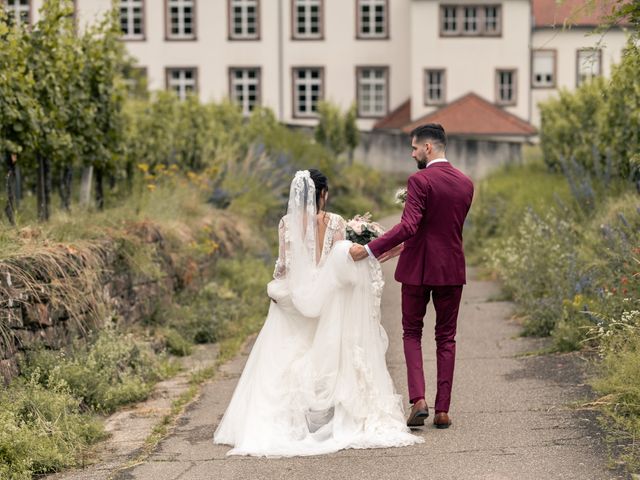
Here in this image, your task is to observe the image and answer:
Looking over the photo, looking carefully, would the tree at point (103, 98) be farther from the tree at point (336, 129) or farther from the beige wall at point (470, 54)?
the beige wall at point (470, 54)

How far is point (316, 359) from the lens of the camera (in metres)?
8.44

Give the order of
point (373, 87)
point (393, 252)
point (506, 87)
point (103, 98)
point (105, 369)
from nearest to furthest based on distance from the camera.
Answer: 1. point (393, 252)
2. point (105, 369)
3. point (103, 98)
4. point (506, 87)
5. point (373, 87)

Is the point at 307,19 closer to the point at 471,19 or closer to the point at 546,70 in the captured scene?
the point at 471,19

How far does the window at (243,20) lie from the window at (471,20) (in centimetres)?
851

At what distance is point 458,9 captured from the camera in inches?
2076

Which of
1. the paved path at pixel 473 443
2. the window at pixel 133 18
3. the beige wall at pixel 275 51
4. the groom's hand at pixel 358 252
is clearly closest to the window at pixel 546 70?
the beige wall at pixel 275 51

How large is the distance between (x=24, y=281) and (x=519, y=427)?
379 cm

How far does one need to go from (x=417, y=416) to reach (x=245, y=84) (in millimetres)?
48117

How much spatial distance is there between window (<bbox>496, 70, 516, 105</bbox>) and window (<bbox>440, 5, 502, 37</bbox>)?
1.82m

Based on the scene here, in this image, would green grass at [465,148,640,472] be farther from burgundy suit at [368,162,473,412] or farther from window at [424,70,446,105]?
window at [424,70,446,105]

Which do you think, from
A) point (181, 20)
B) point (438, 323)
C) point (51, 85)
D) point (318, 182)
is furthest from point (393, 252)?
point (181, 20)

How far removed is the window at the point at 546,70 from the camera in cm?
5603

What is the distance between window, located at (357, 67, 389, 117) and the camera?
55625 mm

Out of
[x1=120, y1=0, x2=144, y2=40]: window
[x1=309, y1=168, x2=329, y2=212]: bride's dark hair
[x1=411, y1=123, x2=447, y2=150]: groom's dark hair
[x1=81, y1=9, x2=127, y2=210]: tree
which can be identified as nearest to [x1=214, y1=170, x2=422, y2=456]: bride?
[x1=309, y1=168, x2=329, y2=212]: bride's dark hair
